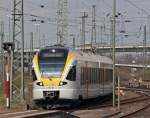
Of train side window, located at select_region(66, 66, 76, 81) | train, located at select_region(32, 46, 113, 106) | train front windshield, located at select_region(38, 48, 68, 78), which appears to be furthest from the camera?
train side window, located at select_region(66, 66, 76, 81)

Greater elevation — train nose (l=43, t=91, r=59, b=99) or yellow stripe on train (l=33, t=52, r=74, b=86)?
yellow stripe on train (l=33, t=52, r=74, b=86)

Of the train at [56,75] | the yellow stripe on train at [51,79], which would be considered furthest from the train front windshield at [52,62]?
the yellow stripe on train at [51,79]

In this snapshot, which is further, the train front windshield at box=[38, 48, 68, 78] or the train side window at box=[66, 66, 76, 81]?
the train side window at box=[66, 66, 76, 81]

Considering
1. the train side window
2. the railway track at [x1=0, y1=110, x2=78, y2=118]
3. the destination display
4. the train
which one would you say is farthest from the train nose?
the railway track at [x1=0, y1=110, x2=78, y2=118]

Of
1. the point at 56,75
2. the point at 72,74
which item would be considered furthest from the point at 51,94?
the point at 72,74

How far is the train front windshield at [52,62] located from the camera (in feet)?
96.0

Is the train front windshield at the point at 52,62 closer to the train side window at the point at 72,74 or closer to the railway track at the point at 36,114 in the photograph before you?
the train side window at the point at 72,74

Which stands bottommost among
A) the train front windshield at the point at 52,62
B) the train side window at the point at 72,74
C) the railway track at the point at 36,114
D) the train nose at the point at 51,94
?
the train nose at the point at 51,94

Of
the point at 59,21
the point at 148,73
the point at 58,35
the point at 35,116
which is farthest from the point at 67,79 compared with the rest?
the point at 148,73

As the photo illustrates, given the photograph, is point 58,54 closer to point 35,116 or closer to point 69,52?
point 69,52

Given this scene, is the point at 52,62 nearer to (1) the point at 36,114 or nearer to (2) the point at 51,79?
(2) the point at 51,79

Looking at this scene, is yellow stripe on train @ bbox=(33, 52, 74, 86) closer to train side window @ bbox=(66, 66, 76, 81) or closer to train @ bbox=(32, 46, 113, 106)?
train @ bbox=(32, 46, 113, 106)

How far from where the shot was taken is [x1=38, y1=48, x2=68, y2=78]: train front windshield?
96.0 ft

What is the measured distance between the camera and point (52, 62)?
96.7 ft
